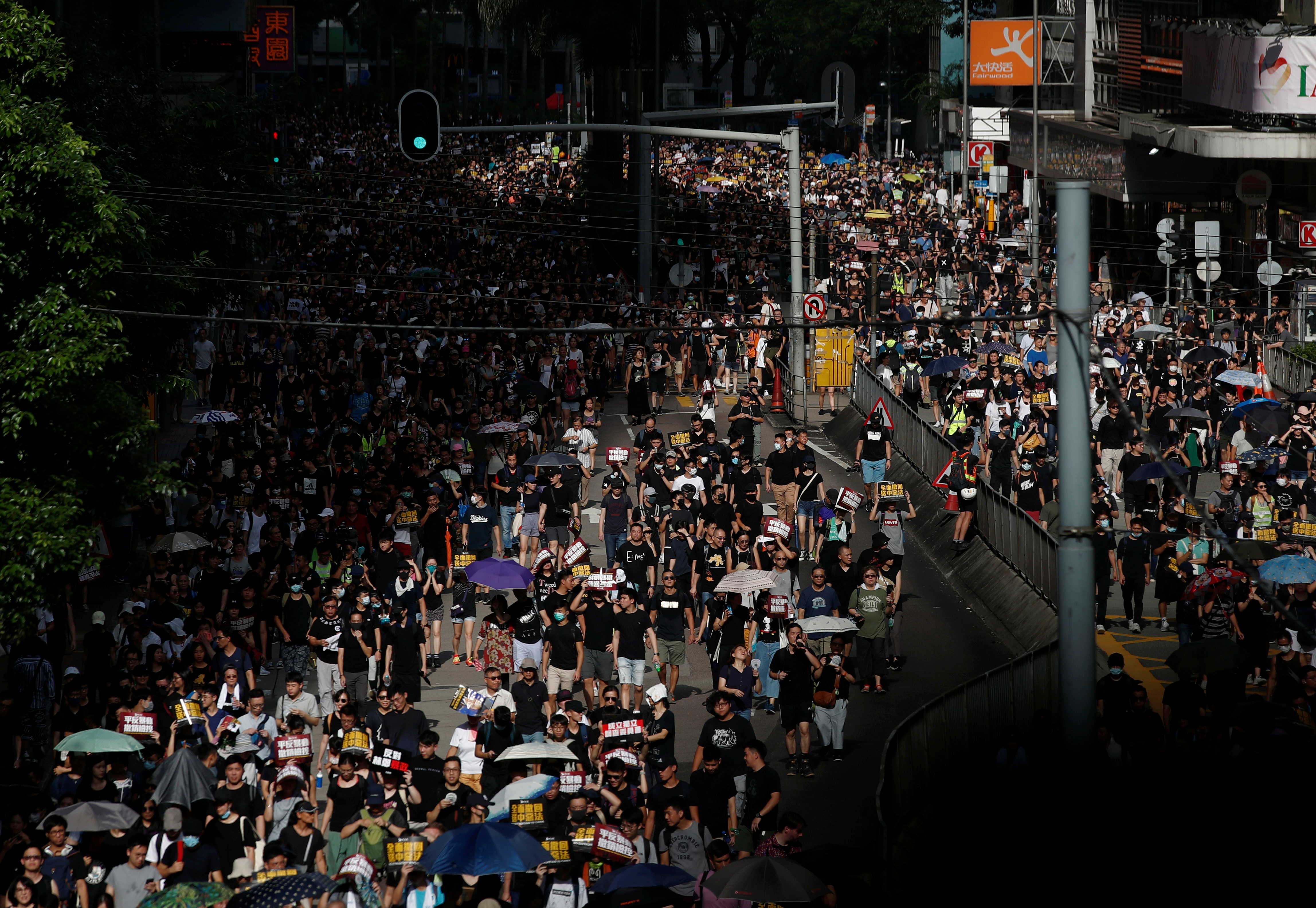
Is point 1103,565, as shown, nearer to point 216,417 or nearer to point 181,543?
point 181,543

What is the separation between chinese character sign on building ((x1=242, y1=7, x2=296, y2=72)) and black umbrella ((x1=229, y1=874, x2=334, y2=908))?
62326 mm

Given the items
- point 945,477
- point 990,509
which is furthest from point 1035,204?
point 990,509

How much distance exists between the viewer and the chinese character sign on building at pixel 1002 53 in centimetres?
5841

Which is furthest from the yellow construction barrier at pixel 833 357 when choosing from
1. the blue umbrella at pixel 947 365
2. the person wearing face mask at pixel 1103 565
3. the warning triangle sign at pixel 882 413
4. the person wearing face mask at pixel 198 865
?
the person wearing face mask at pixel 198 865

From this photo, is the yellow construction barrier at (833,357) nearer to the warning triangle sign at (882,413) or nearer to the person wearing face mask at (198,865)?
the warning triangle sign at (882,413)

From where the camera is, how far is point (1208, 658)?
14.8 meters

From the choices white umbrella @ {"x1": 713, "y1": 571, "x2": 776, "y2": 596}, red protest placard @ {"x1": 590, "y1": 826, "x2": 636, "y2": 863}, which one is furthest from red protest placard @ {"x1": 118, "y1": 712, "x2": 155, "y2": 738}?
white umbrella @ {"x1": 713, "y1": 571, "x2": 776, "y2": 596}

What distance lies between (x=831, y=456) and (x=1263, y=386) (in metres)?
7.29

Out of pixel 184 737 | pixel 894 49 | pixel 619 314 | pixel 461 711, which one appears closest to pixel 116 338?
pixel 184 737

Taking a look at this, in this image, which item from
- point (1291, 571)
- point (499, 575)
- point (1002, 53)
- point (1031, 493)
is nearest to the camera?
point (1291, 571)

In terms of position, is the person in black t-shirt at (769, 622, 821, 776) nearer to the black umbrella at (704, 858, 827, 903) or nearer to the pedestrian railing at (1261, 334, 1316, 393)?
the black umbrella at (704, 858, 827, 903)

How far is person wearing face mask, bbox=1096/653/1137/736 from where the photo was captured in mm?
14297

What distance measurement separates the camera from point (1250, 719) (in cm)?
1359

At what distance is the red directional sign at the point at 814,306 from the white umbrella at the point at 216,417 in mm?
11114
